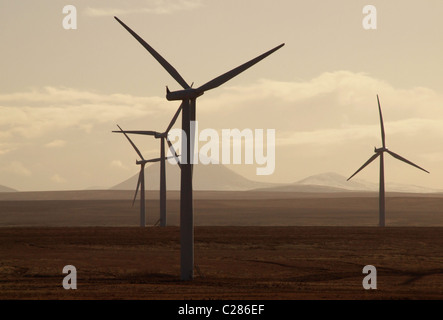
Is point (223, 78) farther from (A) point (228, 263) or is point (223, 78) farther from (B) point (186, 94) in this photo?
(A) point (228, 263)

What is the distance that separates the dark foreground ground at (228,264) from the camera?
30.5m

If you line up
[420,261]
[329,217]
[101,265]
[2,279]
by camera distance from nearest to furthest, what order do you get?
[2,279] < [101,265] < [420,261] < [329,217]

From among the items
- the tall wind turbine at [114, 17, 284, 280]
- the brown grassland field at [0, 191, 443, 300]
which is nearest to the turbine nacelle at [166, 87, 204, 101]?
the tall wind turbine at [114, 17, 284, 280]

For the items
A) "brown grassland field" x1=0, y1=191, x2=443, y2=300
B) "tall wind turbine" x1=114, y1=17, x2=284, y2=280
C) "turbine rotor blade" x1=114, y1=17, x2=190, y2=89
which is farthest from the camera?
"turbine rotor blade" x1=114, y1=17, x2=190, y2=89

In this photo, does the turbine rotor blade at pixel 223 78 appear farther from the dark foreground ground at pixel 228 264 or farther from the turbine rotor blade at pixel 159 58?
the dark foreground ground at pixel 228 264

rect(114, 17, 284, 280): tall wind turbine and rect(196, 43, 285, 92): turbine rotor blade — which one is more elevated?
rect(196, 43, 285, 92): turbine rotor blade

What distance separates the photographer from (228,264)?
45688 millimetres

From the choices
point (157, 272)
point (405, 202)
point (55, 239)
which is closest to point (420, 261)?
point (157, 272)

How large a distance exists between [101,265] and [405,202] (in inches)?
5023

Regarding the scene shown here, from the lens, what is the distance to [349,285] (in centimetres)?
3456

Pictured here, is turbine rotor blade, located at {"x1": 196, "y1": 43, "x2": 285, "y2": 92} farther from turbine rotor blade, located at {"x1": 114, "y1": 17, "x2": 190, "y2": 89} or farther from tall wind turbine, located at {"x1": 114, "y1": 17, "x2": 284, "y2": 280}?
turbine rotor blade, located at {"x1": 114, "y1": 17, "x2": 190, "y2": 89}

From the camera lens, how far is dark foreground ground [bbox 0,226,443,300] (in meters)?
30.5

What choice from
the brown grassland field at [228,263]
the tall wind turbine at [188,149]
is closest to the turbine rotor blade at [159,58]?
the tall wind turbine at [188,149]
